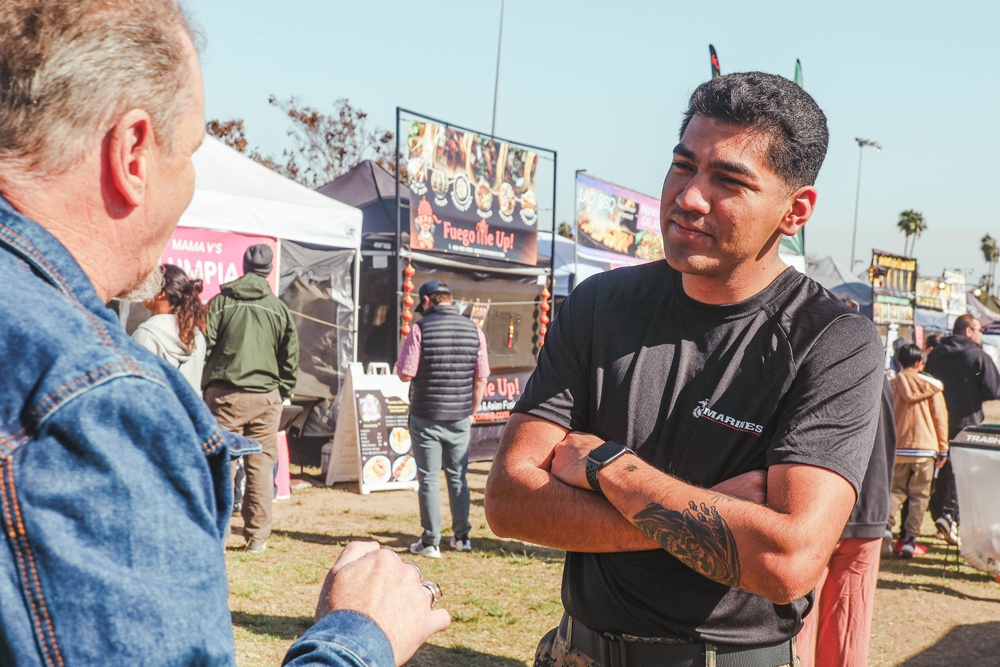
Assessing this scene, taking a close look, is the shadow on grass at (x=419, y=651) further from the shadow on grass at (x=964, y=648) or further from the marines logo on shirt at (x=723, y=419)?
the marines logo on shirt at (x=723, y=419)

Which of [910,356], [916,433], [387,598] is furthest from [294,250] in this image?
[387,598]

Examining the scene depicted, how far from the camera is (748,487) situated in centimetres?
191

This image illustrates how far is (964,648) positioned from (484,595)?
3.35 metres

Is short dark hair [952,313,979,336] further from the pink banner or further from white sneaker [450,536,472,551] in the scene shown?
the pink banner

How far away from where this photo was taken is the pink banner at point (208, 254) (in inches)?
327

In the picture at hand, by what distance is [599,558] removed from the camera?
6.81ft

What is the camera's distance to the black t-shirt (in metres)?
1.95

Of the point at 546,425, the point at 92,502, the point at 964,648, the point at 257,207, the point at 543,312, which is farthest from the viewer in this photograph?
the point at 543,312

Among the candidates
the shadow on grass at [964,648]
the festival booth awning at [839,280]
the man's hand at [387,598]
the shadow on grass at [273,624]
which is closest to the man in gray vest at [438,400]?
the shadow on grass at [273,624]

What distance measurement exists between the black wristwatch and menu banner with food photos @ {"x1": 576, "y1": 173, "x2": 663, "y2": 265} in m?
11.2

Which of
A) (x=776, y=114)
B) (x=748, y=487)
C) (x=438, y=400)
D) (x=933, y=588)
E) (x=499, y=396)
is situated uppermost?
(x=776, y=114)

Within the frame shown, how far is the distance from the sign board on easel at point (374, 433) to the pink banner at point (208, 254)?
196cm

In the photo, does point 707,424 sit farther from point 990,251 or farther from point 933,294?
point 990,251

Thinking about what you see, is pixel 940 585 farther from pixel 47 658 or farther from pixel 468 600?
pixel 47 658
